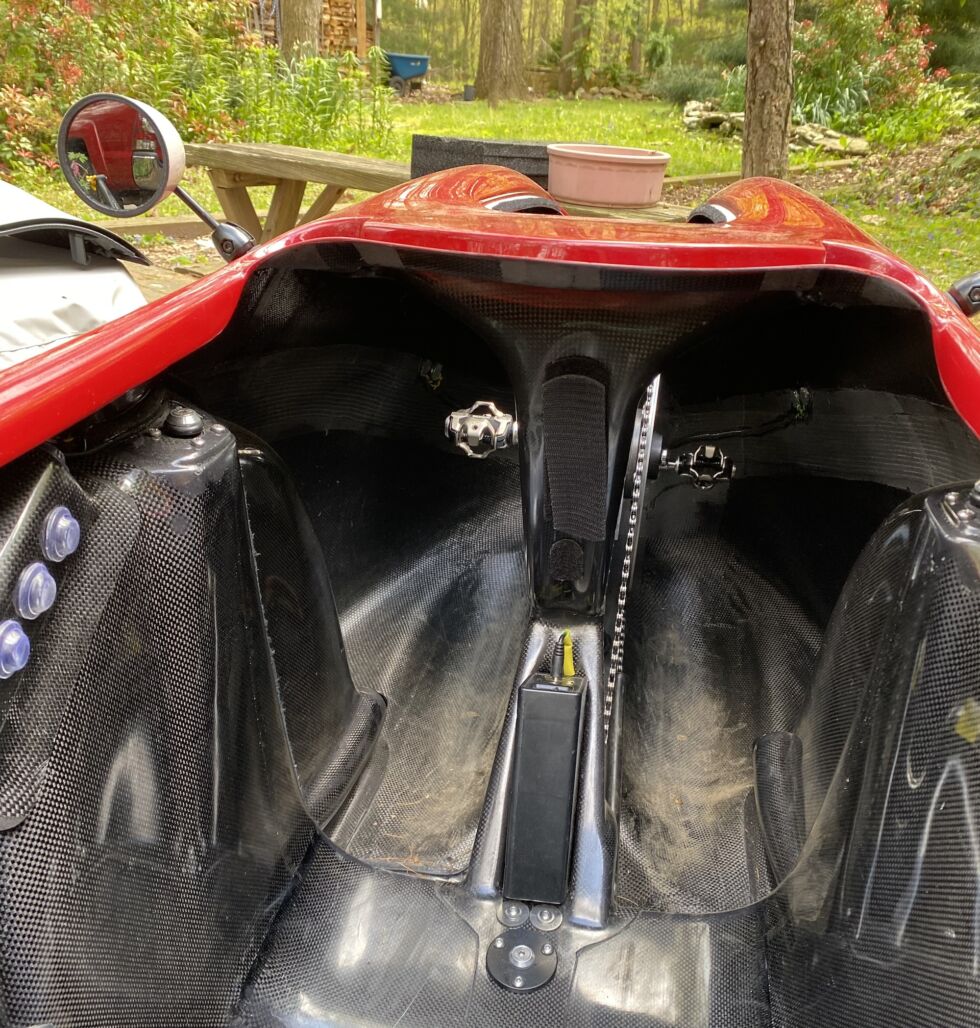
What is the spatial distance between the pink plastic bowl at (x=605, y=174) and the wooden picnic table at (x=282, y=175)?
4.65 ft

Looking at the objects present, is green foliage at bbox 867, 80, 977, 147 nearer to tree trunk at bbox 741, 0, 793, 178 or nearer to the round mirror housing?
tree trunk at bbox 741, 0, 793, 178

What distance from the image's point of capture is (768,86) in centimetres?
559

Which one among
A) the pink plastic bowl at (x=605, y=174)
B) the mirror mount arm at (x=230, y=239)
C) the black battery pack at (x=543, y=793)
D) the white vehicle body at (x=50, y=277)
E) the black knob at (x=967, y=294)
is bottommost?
the black battery pack at (x=543, y=793)

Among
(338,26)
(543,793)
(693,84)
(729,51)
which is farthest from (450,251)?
(338,26)

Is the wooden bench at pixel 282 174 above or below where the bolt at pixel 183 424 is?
below

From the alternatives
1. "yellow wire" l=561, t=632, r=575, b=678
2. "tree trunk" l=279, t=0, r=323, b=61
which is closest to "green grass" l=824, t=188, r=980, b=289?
"yellow wire" l=561, t=632, r=575, b=678

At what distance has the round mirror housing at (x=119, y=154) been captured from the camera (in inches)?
68.1

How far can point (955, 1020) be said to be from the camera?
3.09ft

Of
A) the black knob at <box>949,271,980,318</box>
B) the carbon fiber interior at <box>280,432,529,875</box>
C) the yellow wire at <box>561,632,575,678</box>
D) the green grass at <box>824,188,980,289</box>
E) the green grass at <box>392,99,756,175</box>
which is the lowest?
the green grass at <box>392,99,756,175</box>

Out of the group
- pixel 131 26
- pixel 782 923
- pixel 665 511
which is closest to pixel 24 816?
pixel 782 923

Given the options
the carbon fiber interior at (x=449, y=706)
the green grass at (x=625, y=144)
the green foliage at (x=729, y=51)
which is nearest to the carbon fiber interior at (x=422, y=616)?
the carbon fiber interior at (x=449, y=706)

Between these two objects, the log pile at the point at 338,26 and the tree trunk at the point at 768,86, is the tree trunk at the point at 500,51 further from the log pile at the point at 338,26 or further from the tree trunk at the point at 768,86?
the tree trunk at the point at 768,86

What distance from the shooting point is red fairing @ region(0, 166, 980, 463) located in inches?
37.5

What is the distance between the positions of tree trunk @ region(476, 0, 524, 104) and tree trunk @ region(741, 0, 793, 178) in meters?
13.8
